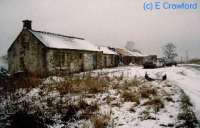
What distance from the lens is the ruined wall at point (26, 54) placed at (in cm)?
2566

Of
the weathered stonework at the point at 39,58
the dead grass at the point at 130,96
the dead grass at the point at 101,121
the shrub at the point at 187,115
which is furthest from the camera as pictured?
the weathered stonework at the point at 39,58

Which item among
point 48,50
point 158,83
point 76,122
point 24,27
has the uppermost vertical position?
point 24,27

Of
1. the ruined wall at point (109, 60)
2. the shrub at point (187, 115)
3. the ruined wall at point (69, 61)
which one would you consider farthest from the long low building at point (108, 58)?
the shrub at point (187, 115)

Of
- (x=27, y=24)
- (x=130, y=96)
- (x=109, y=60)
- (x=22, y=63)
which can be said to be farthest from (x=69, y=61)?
(x=130, y=96)

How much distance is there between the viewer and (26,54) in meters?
27.0

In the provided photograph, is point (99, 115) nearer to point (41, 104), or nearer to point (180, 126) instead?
point (180, 126)

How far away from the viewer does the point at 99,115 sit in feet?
30.4

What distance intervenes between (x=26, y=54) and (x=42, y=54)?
8.85 feet

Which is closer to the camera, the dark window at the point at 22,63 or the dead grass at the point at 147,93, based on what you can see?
the dead grass at the point at 147,93

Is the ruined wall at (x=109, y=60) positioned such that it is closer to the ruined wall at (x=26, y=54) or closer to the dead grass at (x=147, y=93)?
the ruined wall at (x=26, y=54)

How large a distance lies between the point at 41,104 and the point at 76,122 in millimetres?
3316

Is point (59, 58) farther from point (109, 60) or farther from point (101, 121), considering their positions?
point (101, 121)

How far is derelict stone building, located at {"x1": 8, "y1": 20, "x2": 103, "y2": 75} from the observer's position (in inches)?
1004

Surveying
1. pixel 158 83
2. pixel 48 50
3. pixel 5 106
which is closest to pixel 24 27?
pixel 48 50
